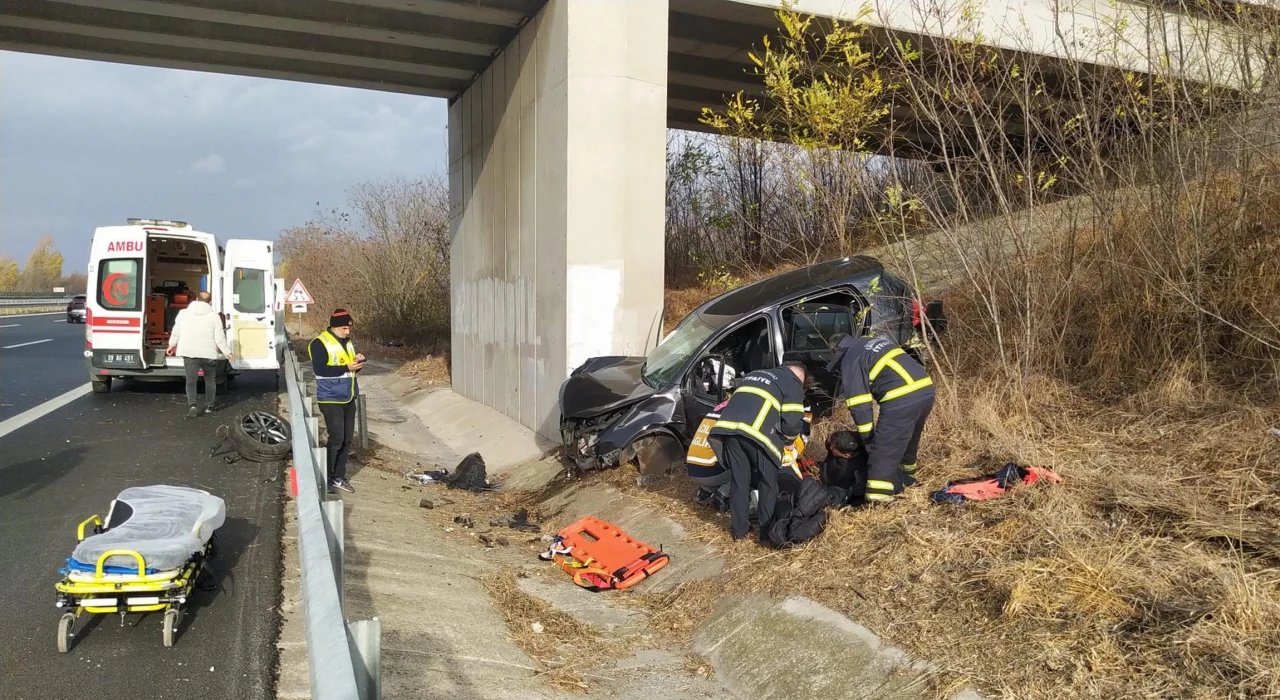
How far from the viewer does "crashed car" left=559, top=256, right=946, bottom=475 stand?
25.0 ft

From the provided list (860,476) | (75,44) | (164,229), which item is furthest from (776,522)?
→ (75,44)

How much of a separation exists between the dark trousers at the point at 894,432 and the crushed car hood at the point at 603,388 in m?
2.69

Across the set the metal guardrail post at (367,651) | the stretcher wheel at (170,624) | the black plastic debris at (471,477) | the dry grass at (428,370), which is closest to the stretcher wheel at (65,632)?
the stretcher wheel at (170,624)

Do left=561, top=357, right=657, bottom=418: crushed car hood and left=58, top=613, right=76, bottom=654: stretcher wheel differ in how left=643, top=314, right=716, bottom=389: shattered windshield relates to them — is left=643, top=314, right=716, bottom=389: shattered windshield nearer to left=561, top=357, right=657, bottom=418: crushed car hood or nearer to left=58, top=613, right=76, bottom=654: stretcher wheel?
left=561, top=357, right=657, bottom=418: crushed car hood

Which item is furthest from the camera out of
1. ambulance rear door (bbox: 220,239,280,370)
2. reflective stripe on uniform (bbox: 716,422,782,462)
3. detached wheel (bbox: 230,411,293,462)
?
ambulance rear door (bbox: 220,239,280,370)

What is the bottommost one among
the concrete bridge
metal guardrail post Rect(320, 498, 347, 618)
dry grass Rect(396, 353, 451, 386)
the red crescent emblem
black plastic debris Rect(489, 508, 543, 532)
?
black plastic debris Rect(489, 508, 543, 532)

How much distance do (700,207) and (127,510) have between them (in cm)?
1393

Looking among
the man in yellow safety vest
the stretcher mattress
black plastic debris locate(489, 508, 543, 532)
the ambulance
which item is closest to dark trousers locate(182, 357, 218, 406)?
the ambulance

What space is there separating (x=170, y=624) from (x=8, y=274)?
287ft

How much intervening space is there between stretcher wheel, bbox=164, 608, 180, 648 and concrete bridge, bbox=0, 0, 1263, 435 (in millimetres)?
6273

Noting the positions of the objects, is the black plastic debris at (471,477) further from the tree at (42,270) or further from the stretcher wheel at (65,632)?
the tree at (42,270)

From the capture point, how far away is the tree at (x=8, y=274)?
7138 cm

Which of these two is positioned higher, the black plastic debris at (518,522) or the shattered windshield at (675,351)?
the shattered windshield at (675,351)

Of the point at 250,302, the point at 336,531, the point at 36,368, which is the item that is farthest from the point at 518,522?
the point at 36,368
